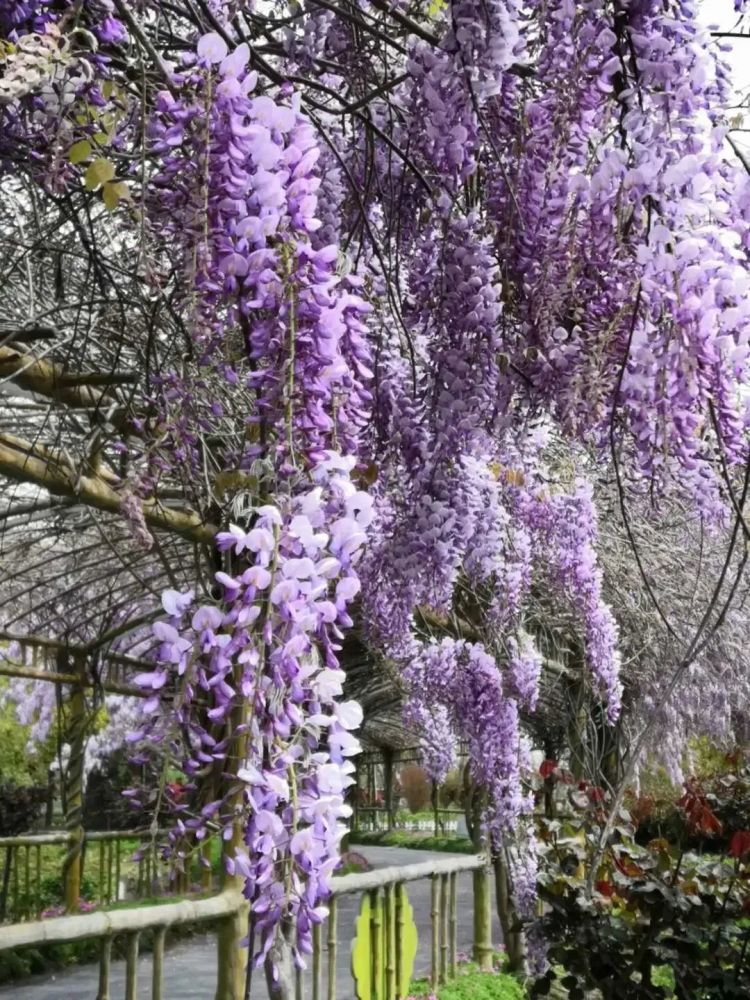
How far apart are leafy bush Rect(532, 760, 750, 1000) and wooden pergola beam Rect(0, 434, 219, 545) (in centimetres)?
204

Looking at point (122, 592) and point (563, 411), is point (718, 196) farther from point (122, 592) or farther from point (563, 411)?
point (122, 592)

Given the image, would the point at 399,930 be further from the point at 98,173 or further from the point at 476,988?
the point at 98,173

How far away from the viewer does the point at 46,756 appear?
12859mm

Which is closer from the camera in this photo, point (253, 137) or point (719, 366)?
point (719, 366)

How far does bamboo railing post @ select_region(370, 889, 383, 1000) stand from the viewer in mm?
4750

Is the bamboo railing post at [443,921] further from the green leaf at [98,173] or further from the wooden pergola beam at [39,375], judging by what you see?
the green leaf at [98,173]

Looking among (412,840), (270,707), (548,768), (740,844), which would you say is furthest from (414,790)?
(270,707)

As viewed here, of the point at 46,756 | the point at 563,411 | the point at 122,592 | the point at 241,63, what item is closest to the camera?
the point at 241,63

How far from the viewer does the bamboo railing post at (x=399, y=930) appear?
5.04 meters

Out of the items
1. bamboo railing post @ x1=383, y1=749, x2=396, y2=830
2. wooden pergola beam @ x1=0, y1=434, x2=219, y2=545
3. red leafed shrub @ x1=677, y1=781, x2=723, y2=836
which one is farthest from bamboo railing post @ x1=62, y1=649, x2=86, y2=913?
bamboo railing post @ x1=383, y1=749, x2=396, y2=830

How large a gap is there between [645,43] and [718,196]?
32cm

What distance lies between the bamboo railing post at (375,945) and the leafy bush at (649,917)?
683 mm

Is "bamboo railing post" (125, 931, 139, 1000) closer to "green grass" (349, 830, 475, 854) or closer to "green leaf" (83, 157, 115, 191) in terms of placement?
"green leaf" (83, 157, 115, 191)

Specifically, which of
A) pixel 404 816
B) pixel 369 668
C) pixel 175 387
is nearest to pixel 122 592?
pixel 369 668
